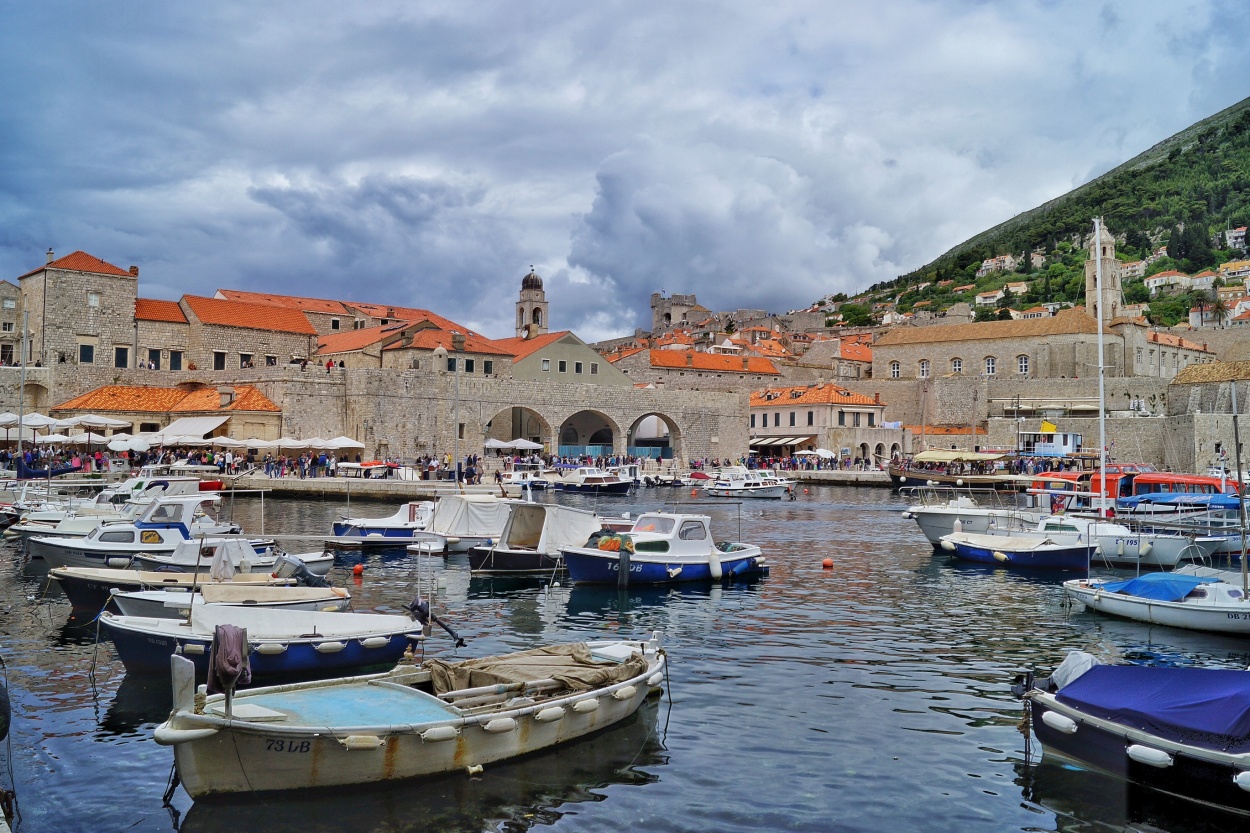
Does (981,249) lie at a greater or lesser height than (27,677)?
greater

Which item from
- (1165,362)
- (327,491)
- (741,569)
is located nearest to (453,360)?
(327,491)

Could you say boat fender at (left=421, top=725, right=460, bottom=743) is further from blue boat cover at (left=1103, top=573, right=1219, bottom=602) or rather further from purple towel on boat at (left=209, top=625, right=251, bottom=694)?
blue boat cover at (left=1103, top=573, right=1219, bottom=602)

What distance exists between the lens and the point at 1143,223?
418 feet

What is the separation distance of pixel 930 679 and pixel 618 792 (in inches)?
194

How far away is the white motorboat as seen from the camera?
7289 mm

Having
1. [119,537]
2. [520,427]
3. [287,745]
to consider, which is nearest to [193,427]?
[520,427]

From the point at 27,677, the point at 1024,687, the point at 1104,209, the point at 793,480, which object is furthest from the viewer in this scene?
the point at 1104,209

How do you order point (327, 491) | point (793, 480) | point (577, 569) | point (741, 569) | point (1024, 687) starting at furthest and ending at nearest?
point (793, 480), point (327, 491), point (741, 569), point (577, 569), point (1024, 687)

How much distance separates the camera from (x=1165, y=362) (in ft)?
229

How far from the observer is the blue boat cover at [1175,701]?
290 inches

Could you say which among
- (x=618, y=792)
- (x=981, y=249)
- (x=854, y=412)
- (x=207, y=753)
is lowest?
(x=618, y=792)

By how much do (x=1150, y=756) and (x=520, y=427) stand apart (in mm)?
47405

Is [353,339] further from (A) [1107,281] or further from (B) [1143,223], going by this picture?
(B) [1143,223]

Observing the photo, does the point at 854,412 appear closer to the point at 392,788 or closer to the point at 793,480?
the point at 793,480
